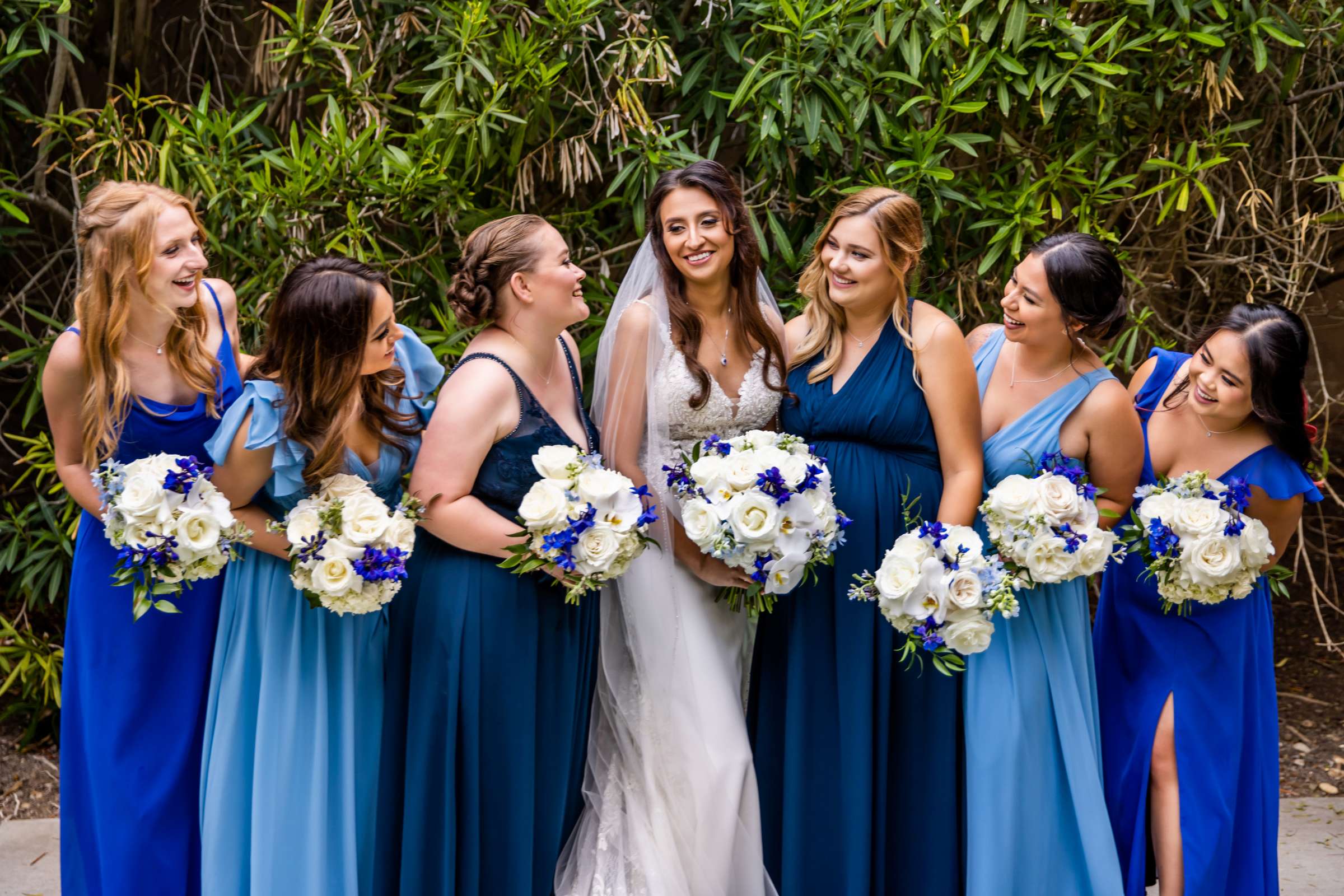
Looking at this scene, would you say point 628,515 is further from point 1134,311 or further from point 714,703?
point 1134,311

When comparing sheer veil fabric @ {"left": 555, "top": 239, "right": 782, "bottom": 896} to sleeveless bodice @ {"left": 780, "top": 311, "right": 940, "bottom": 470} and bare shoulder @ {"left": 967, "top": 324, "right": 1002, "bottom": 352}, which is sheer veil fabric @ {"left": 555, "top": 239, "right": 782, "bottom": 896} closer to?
sleeveless bodice @ {"left": 780, "top": 311, "right": 940, "bottom": 470}

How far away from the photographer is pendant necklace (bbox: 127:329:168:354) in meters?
3.23

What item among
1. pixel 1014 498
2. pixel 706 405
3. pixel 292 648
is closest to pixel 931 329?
pixel 1014 498

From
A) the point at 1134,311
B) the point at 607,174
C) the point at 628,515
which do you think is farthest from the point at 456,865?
the point at 1134,311

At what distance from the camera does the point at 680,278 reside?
11.8ft

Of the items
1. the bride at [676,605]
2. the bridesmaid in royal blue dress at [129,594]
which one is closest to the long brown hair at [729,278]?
the bride at [676,605]

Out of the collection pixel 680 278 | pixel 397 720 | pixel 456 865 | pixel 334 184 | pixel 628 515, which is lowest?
pixel 456 865

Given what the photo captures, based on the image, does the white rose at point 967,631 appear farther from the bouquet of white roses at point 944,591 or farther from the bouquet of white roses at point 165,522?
the bouquet of white roses at point 165,522

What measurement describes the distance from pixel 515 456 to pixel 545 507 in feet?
0.85

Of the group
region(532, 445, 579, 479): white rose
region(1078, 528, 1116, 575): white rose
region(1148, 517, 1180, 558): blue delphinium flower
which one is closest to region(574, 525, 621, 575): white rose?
region(532, 445, 579, 479): white rose

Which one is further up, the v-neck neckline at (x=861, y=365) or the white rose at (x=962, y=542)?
the v-neck neckline at (x=861, y=365)

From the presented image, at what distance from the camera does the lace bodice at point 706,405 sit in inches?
137

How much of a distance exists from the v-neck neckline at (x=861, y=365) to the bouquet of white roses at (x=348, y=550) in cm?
122

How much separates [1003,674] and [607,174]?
8.56ft
